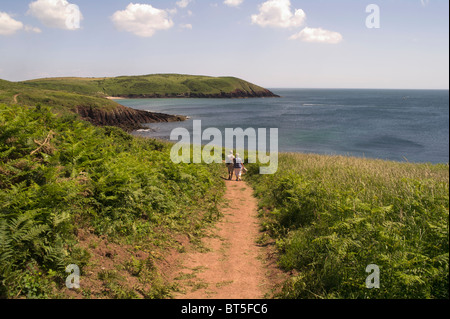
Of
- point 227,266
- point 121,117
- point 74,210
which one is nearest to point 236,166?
point 227,266

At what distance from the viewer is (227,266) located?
723 centimetres

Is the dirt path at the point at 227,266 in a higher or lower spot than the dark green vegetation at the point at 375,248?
lower

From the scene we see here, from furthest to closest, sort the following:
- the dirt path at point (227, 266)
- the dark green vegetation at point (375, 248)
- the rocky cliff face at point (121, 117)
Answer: the rocky cliff face at point (121, 117)
the dirt path at point (227, 266)
the dark green vegetation at point (375, 248)

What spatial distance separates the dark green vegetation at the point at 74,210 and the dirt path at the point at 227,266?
624 millimetres

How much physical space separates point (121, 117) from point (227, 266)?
253 ft

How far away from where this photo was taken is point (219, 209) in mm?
11734

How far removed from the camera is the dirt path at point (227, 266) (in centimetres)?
608

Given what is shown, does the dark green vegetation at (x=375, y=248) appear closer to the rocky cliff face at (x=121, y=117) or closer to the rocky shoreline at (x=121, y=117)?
the rocky shoreline at (x=121, y=117)

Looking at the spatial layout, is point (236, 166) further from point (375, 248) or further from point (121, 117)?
point (121, 117)

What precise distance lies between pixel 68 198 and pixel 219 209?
6415mm

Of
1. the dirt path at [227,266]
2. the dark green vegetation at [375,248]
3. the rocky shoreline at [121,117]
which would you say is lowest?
the dirt path at [227,266]

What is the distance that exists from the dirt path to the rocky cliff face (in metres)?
59.8

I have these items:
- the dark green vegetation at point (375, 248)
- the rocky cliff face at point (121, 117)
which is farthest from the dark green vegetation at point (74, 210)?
the rocky cliff face at point (121, 117)
